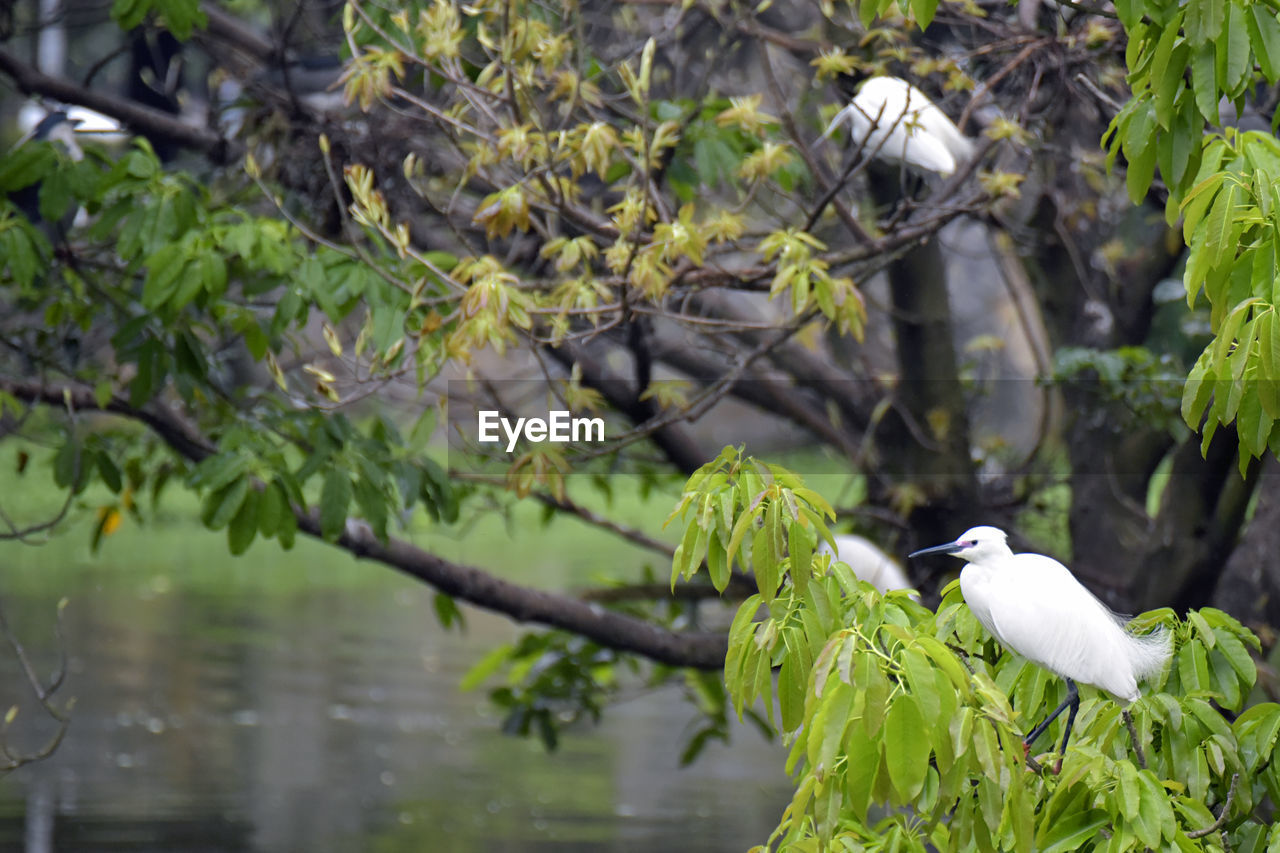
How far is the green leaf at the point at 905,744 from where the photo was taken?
1.56m

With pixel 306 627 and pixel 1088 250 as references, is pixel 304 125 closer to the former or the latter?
pixel 1088 250

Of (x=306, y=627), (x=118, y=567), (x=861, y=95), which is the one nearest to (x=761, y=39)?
(x=861, y=95)

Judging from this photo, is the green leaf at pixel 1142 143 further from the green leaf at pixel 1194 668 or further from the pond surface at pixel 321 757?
the pond surface at pixel 321 757

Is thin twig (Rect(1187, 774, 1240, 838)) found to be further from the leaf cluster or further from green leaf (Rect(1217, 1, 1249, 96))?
green leaf (Rect(1217, 1, 1249, 96))

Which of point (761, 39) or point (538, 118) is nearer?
point (538, 118)

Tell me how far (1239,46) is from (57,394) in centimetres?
314

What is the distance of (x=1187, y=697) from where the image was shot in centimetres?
194

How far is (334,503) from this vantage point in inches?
128

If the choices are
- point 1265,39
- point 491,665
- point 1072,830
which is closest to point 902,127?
point 1265,39

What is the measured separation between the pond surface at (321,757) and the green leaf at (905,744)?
10.7 feet

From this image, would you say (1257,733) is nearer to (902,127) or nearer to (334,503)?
(902,127)

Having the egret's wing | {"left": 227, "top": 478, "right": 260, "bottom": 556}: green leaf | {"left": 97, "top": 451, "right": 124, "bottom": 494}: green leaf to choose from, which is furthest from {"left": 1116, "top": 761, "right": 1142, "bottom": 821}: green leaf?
{"left": 97, "top": 451, "right": 124, "bottom": 494}: green leaf

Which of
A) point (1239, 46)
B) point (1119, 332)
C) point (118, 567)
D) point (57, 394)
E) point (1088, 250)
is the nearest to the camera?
point (1239, 46)

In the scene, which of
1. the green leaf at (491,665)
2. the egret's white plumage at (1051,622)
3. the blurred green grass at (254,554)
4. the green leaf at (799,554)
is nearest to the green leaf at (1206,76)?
the egret's white plumage at (1051,622)
